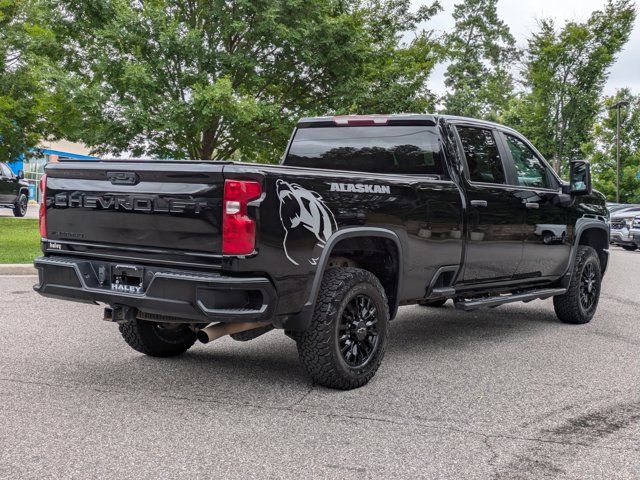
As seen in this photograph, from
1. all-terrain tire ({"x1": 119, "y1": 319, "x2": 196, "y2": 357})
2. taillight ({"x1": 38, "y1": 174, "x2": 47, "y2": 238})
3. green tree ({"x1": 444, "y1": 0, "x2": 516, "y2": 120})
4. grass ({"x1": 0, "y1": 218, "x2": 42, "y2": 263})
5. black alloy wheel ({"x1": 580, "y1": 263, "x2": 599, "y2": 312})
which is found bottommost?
grass ({"x1": 0, "y1": 218, "x2": 42, "y2": 263})

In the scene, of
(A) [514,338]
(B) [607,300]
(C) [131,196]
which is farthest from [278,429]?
(B) [607,300]

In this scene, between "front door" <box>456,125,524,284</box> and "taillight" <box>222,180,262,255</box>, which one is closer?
"taillight" <box>222,180,262,255</box>

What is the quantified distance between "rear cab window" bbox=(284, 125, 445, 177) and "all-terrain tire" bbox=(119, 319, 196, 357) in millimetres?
1863

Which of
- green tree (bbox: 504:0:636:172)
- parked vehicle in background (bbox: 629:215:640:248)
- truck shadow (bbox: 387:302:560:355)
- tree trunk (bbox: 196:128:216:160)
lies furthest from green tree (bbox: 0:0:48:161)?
green tree (bbox: 504:0:636:172)

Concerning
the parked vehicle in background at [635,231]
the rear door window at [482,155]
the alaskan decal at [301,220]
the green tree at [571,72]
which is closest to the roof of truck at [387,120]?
the rear door window at [482,155]

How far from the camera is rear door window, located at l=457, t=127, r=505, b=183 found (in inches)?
257

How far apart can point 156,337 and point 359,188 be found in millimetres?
2070

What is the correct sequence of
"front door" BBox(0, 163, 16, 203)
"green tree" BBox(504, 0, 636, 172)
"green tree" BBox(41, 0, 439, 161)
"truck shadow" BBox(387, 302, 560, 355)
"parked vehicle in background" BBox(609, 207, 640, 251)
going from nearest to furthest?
"truck shadow" BBox(387, 302, 560, 355), "green tree" BBox(41, 0, 439, 161), "parked vehicle in background" BBox(609, 207, 640, 251), "front door" BBox(0, 163, 16, 203), "green tree" BBox(504, 0, 636, 172)

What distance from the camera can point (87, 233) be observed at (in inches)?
197

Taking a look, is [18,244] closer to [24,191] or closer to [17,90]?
[17,90]

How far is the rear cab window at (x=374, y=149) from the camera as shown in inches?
245

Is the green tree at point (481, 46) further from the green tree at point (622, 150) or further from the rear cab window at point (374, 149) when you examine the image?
the rear cab window at point (374, 149)

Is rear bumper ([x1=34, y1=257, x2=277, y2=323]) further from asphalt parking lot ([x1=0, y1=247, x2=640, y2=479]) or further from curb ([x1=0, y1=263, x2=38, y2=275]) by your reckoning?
curb ([x1=0, y1=263, x2=38, y2=275])

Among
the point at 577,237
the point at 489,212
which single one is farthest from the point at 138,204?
the point at 577,237
